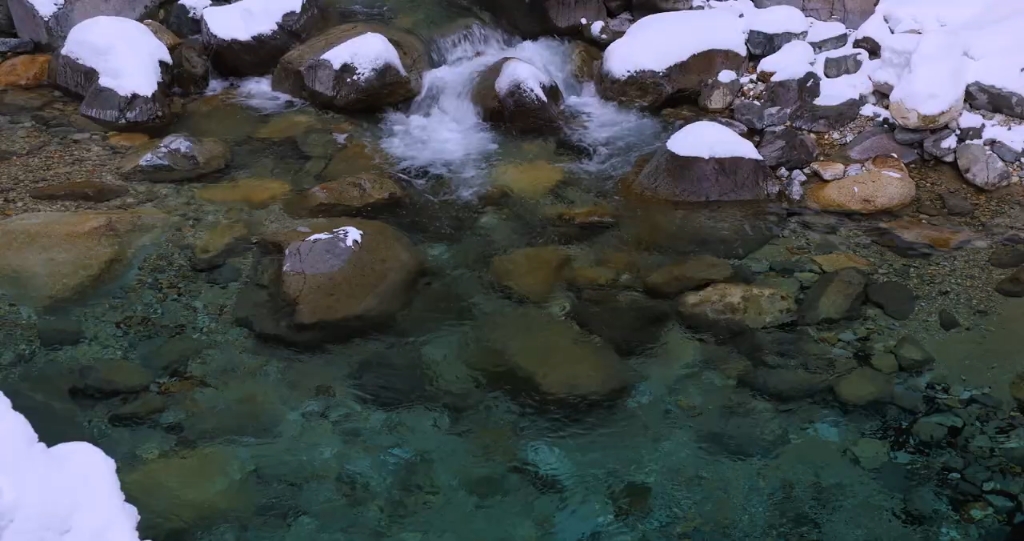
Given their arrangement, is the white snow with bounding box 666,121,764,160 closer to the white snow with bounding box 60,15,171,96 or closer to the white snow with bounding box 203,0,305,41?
the white snow with bounding box 203,0,305,41

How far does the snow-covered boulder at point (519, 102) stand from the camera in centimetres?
659

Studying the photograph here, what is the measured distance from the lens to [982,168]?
5.84 metres

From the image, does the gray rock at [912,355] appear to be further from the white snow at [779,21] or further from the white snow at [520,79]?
the white snow at [779,21]

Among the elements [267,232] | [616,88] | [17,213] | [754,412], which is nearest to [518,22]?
[616,88]

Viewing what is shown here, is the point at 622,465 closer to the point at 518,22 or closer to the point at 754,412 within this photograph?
the point at 754,412

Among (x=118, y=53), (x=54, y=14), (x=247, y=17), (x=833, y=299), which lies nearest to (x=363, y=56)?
(x=247, y=17)

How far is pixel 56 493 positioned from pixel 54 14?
20.0ft

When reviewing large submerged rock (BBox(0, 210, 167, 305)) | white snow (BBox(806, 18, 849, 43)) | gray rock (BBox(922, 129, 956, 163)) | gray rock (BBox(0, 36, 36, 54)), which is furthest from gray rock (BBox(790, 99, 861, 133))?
gray rock (BBox(0, 36, 36, 54))

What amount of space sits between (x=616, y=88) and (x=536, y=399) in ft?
12.7

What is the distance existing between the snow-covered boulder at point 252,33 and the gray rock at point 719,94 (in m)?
3.59

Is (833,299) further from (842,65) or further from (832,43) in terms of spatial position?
(832,43)

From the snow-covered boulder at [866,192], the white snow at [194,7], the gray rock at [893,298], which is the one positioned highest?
the white snow at [194,7]

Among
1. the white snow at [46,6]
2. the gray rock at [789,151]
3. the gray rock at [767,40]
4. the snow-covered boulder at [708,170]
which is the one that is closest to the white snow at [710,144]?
the snow-covered boulder at [708,170]

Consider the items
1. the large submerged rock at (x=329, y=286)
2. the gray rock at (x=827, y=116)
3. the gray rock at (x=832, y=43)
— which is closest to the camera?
the large submerged rock at (x=329, y=286)
